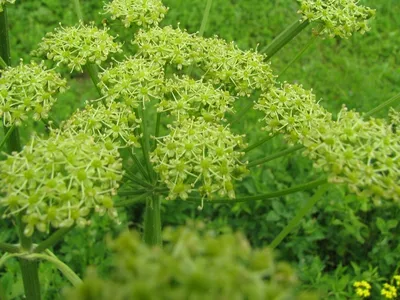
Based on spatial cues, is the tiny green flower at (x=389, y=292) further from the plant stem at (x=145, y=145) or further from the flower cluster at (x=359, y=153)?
the plant stem at (x=145, y=145)

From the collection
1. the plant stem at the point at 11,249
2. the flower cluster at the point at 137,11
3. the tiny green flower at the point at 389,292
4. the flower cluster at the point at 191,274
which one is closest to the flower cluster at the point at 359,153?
the flower cluster at the point at 191,274

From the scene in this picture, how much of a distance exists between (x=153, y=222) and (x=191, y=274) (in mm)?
1152

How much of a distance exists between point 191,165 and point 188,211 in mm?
2083

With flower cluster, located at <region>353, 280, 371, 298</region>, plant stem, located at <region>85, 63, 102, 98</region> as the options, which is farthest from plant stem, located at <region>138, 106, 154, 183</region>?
flower cluster, located at <region>353, 280, 371, 298</region>

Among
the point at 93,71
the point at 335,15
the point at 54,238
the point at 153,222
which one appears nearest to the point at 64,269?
the point at 54,238

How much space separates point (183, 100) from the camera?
2.09m

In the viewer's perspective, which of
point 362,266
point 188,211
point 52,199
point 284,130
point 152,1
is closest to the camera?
point 52,199

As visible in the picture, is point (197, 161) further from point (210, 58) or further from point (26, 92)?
point (26, 92)

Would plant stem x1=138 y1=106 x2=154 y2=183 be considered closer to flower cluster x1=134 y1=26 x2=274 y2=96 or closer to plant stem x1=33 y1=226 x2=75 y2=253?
flower cluster x1=134 y1=26 x2=274 y2=96

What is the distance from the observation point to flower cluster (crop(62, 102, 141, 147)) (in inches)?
76.4

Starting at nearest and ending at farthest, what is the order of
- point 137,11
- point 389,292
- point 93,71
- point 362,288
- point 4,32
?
point 4,32, point 93,71, point 137,11, point 389,292, point 362,288

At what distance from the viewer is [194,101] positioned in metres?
2.13

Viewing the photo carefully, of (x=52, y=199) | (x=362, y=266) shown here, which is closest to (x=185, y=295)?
(x=52, y=199)

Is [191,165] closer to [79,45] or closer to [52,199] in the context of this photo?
[52,199]
